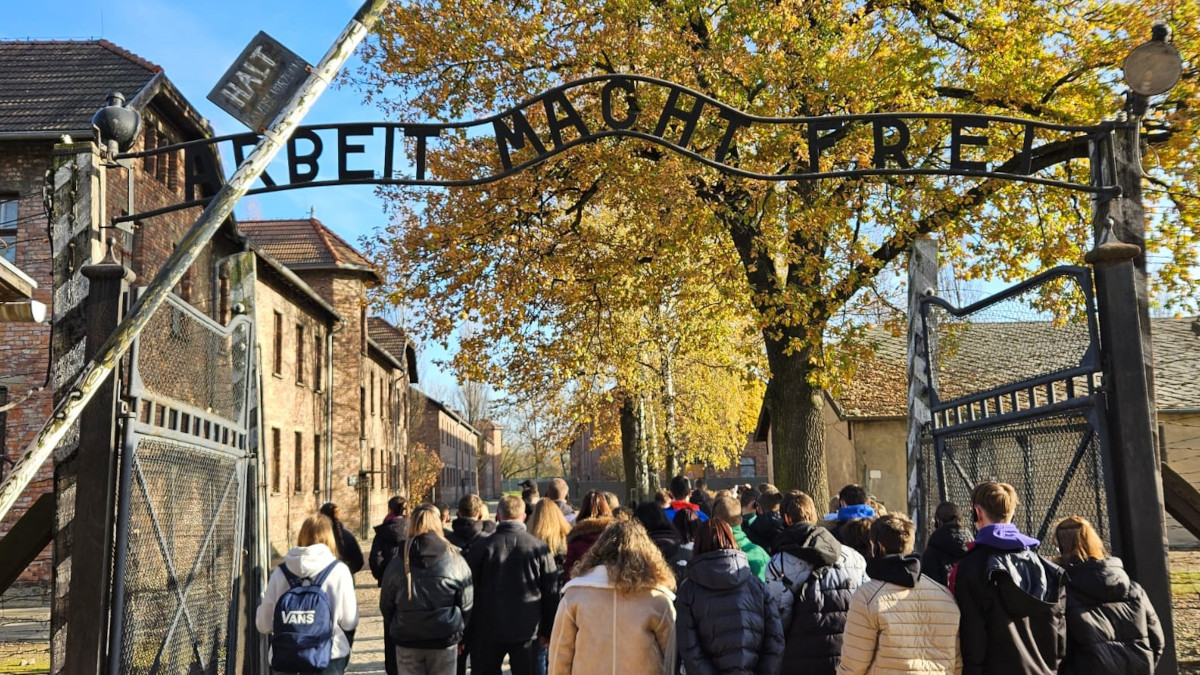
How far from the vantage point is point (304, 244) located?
40.0 metres

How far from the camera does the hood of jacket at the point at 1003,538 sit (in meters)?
5.64

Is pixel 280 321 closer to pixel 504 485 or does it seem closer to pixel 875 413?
pixel 875 413

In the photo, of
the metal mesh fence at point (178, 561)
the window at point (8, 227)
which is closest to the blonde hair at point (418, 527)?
the metal mesh fence at point (178, 561)

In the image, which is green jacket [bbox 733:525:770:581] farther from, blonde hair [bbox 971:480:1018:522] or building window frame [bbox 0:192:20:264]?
building window frame [bbox 0:192:20:264]

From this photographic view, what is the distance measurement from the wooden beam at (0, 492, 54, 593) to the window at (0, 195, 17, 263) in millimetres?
16698

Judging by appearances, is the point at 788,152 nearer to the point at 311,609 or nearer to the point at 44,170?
the point at 311,609

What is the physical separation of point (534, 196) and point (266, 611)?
11305 millimetres

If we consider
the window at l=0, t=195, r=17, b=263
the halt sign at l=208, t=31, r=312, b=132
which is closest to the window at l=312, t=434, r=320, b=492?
the window at l=0, t=195, r=17, b=263

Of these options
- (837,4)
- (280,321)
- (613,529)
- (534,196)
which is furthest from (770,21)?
(280,321)

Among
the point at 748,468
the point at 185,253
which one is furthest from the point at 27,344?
the point at 748,468

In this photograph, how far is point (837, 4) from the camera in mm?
15906

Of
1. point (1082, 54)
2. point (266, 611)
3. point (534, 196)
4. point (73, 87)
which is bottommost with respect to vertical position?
point (266, 611)

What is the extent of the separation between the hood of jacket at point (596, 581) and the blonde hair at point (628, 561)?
2 cm

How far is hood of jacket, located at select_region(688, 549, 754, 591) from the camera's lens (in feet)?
18.5
